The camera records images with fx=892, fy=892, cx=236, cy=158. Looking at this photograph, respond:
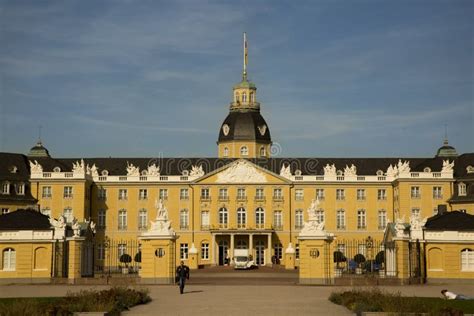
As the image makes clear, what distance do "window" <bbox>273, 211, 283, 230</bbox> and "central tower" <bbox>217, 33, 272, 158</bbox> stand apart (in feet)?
32.0

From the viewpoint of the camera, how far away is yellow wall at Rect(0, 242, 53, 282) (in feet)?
160

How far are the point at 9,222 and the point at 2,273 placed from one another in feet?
9.58

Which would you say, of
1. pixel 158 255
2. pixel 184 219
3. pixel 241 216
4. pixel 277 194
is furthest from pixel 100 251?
pixel 158 255

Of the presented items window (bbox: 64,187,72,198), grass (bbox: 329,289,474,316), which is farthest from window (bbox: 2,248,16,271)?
window (bbox: 64,187,72,198)

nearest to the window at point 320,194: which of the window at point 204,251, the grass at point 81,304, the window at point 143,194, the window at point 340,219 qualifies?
the window at point 340,219

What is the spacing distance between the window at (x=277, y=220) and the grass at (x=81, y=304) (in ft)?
183

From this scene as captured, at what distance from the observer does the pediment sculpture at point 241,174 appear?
288 ft

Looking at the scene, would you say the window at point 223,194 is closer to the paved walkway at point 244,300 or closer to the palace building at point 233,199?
the palace building at point 233,199

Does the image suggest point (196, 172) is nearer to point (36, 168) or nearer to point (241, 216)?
point (241, 216)

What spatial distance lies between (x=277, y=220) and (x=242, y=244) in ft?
13.7

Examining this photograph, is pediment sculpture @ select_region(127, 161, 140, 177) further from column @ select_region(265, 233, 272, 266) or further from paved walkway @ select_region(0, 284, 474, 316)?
paved walkway @ select_region(0, 284, 474, 316)

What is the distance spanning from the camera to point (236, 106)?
9944cm

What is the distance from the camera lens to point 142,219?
288 ft

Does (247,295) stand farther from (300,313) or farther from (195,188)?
(195,188)
